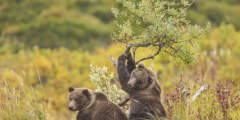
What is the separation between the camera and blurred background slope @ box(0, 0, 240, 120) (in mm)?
5262

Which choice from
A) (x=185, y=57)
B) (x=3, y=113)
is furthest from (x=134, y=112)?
(x=3, y=113)

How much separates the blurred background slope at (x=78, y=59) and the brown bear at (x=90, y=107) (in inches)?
37.5

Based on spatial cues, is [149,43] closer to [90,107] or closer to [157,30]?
[157,30]

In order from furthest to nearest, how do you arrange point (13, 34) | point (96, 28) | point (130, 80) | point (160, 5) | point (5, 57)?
point (96, 28), point (13, 34), point (5, 57), point (160, 5), point (130, 80)

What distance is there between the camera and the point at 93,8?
7644 centimetres

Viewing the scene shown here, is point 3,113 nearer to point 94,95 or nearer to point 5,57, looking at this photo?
point 94,95

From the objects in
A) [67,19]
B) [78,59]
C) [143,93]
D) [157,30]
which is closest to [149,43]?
[157,30]

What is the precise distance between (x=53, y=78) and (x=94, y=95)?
88.8 ft

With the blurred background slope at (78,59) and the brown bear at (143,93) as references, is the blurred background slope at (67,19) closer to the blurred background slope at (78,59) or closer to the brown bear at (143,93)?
the blurred background slope at (78,59)

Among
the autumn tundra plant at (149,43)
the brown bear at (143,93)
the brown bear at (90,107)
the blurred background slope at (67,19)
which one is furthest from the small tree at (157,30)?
the blurred background slope at (67,19)

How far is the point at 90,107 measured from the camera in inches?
166

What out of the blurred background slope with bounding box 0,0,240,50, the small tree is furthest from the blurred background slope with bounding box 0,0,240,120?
the small tree

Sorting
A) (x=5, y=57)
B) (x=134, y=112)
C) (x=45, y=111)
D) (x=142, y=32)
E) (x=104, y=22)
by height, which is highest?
(x=142, y=32)

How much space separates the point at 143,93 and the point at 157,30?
79 centimetres
